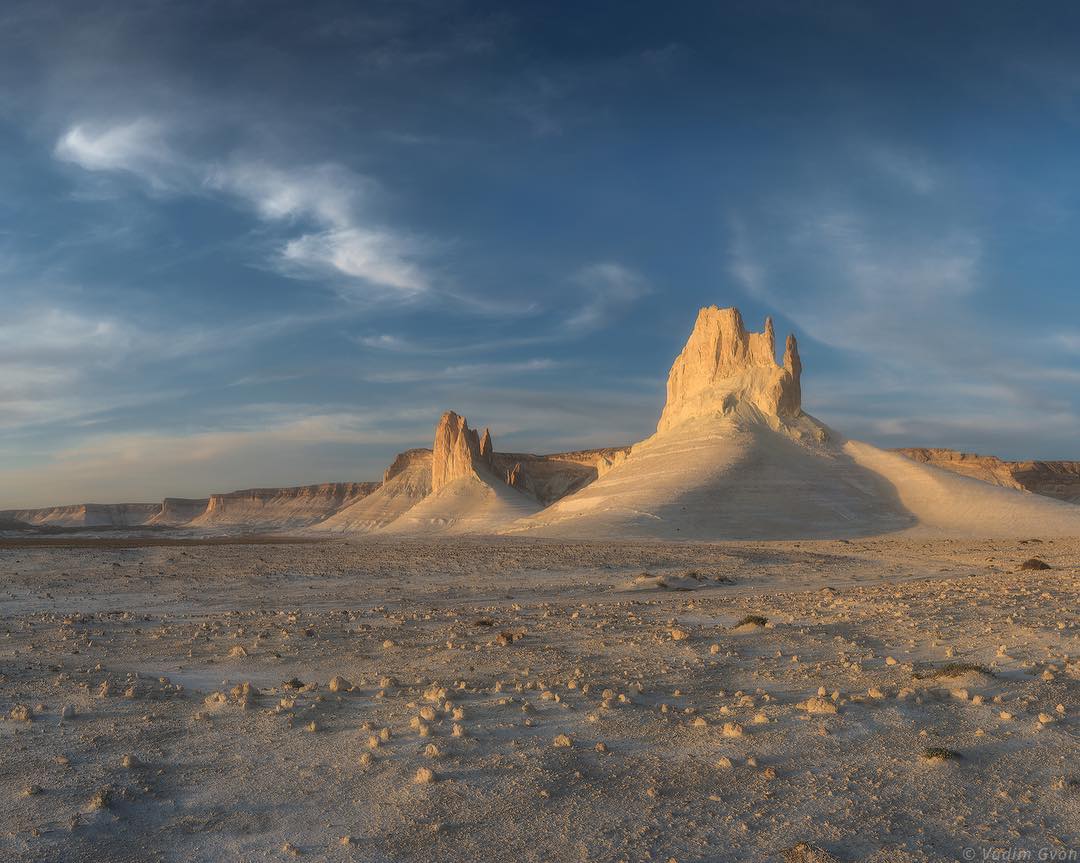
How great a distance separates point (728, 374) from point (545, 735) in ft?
253

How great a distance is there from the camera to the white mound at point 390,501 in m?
122

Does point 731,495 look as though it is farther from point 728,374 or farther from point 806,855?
point 806,855

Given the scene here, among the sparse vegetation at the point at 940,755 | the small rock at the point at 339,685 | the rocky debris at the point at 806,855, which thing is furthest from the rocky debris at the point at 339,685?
the sparse vegetation at the point at 940,755

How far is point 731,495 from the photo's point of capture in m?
61.1

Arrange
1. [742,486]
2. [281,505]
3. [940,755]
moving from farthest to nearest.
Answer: [281,505], [742,486], [940,755]

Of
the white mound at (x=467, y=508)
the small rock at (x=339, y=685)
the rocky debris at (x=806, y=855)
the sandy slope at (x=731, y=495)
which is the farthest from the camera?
the white mound at (x=467, y=508)

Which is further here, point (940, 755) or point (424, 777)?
point (940, 755)

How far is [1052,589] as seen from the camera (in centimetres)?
1888

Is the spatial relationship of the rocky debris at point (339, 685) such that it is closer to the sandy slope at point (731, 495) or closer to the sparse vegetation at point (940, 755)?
the sparse vegetation at point (940, 755)

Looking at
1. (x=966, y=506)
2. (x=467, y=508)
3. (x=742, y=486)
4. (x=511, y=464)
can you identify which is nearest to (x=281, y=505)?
(x=511, y=464)

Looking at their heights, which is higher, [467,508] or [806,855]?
[806,855]

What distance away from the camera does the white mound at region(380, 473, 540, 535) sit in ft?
309

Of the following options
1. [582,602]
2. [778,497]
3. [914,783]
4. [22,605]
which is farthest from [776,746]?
[778,497]

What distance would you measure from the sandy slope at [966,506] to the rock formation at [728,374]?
10.7m
